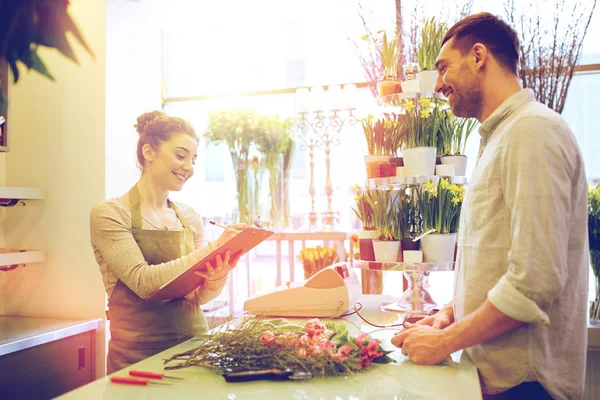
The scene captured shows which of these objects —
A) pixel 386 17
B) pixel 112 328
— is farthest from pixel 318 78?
pixel 112 328

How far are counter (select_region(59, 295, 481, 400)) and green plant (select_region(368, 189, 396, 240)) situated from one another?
790mm

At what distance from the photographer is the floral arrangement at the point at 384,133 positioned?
2170 millimetres

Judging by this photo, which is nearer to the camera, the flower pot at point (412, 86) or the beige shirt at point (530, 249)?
the beige shirt at point (530, 249)

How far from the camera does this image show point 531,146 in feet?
3.84

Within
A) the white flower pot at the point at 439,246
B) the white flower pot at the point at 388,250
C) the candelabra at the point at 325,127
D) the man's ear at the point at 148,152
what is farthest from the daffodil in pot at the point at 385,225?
the candelabra at the point at 325,127

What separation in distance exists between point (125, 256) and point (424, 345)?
1046mm

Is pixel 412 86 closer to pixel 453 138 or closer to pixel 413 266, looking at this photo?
pixel 453 138

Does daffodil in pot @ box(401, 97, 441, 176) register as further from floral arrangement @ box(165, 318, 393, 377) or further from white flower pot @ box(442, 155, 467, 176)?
floral arrangement @ box(165, 318, 393, 377)

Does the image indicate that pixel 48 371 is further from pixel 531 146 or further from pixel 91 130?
pixel 531 146

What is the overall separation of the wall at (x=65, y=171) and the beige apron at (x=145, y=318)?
75 cm

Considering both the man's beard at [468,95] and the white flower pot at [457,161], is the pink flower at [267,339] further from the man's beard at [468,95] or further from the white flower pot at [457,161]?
the white flower pot at [457,161]

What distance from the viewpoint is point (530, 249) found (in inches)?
44.0

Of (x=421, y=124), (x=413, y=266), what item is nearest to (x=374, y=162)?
(x=421, y=124)

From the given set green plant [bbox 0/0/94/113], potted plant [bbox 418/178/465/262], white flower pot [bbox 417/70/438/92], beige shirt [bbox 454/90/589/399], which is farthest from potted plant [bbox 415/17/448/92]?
green plant [bbox 0/0/94/113]
